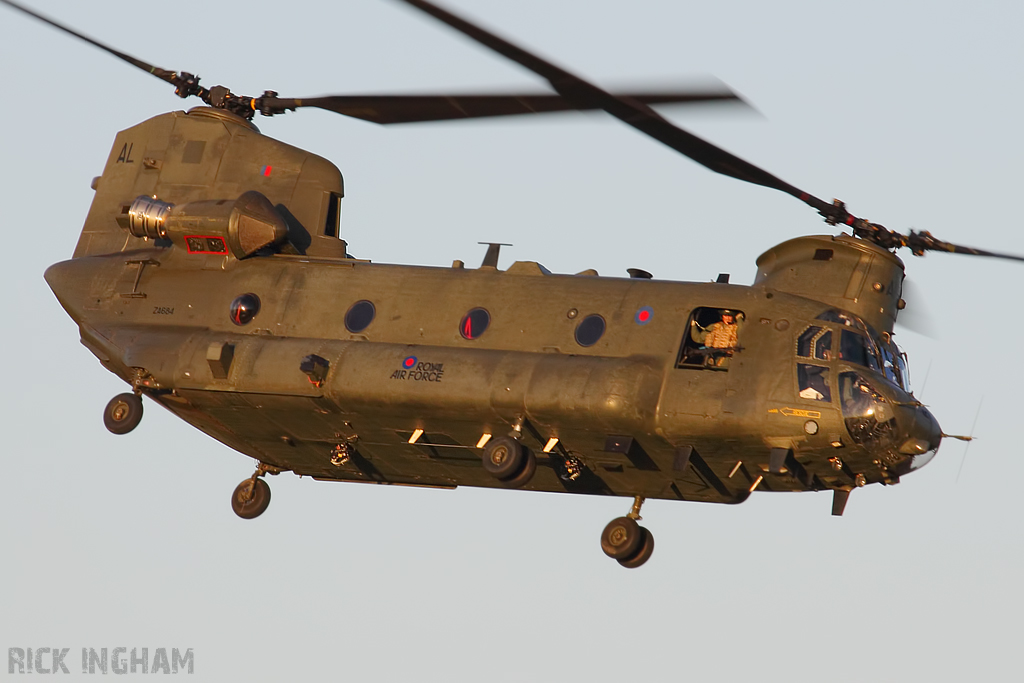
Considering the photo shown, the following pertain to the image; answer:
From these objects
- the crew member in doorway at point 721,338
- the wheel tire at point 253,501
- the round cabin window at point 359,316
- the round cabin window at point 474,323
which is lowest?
the wheel tire at point 253,501

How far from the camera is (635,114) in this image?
2558 centimetres

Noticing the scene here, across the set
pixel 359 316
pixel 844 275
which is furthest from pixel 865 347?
pixel 359 316

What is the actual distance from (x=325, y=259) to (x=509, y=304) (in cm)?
393

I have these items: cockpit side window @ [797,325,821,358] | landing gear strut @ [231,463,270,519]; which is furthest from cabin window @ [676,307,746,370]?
landing gear strut @ [231,463,270,519]

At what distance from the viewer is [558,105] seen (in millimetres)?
26828

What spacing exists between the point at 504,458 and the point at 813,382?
4.90 m

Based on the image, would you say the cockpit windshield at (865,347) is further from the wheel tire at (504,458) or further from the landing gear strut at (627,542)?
the wheel tire at (504,458)

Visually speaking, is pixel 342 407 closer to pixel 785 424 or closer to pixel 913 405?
pixel 785 424

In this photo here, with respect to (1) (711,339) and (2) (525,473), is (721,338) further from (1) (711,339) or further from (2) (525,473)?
(2) (525,473)

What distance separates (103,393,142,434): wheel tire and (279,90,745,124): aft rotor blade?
6.07 metres

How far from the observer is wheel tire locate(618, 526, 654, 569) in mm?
30281

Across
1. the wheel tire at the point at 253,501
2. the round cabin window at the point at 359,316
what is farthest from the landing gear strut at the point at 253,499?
the round cabin window at the point at 359,316

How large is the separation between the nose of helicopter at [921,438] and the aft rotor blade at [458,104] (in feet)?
21.5

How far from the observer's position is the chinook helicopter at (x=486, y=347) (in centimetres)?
2836
